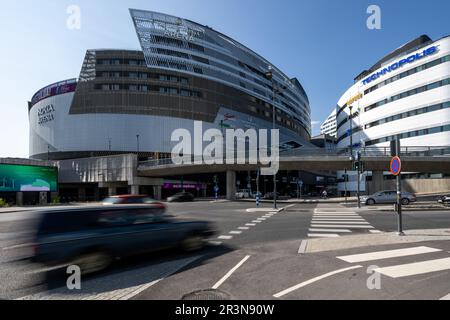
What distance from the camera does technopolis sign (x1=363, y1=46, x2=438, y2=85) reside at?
151 ft

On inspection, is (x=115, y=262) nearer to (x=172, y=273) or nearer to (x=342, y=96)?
(x=172, y=273)

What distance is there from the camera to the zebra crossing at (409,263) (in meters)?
6.24

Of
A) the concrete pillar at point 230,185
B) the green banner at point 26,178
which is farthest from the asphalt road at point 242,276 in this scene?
the green banner at point 26,178

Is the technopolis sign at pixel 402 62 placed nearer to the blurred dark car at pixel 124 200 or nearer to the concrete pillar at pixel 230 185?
the concrete pillar at pixel 230 185

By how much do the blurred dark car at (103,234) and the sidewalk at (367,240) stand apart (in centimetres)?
400

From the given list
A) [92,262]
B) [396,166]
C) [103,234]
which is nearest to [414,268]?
Answer: [396,166]

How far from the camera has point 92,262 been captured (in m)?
6.65

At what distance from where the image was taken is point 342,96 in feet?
247

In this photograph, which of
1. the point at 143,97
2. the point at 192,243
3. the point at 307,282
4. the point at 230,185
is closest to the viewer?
the point at 307,282

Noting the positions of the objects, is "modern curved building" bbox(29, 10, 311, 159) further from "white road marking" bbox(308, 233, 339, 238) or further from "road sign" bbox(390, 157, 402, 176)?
"road sign" bbox(390, 157, 402, 176)

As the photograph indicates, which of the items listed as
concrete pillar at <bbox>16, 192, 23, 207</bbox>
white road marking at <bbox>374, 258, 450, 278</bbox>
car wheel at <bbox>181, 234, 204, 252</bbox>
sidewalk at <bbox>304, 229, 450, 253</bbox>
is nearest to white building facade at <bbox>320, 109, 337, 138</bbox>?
concrete pillar at <bbox>16, 192, 23, 207</bbox>

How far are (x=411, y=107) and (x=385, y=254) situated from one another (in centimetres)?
5031

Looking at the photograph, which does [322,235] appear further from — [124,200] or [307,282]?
[124,200]

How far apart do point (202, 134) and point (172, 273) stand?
70792mm
